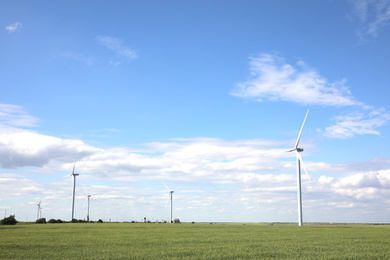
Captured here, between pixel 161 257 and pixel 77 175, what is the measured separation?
11792cm

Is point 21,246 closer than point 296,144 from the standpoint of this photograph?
Yes

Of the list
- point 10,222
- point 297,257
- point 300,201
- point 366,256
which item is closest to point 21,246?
point 297,257

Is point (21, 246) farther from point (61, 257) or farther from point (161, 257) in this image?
point (161, 257)

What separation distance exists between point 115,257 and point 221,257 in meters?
6.32

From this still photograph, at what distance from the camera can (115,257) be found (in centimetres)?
2072

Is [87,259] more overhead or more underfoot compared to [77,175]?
more underfoot

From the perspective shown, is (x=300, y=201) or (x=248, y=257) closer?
(x=248, y=257)

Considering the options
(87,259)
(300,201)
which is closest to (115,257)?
(87,259)

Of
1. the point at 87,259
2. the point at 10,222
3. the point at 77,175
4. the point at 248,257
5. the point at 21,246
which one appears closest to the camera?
the point at 87,259

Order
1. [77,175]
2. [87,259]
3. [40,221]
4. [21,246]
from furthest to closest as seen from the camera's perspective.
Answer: [77,175] < [40,221] < [21,246] < [87,259]

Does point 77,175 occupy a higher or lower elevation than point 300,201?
higher

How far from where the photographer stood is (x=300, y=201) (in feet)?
295

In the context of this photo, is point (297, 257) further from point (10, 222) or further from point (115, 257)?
point (10, 222)

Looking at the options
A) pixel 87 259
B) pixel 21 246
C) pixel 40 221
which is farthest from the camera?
pixel 40 221
